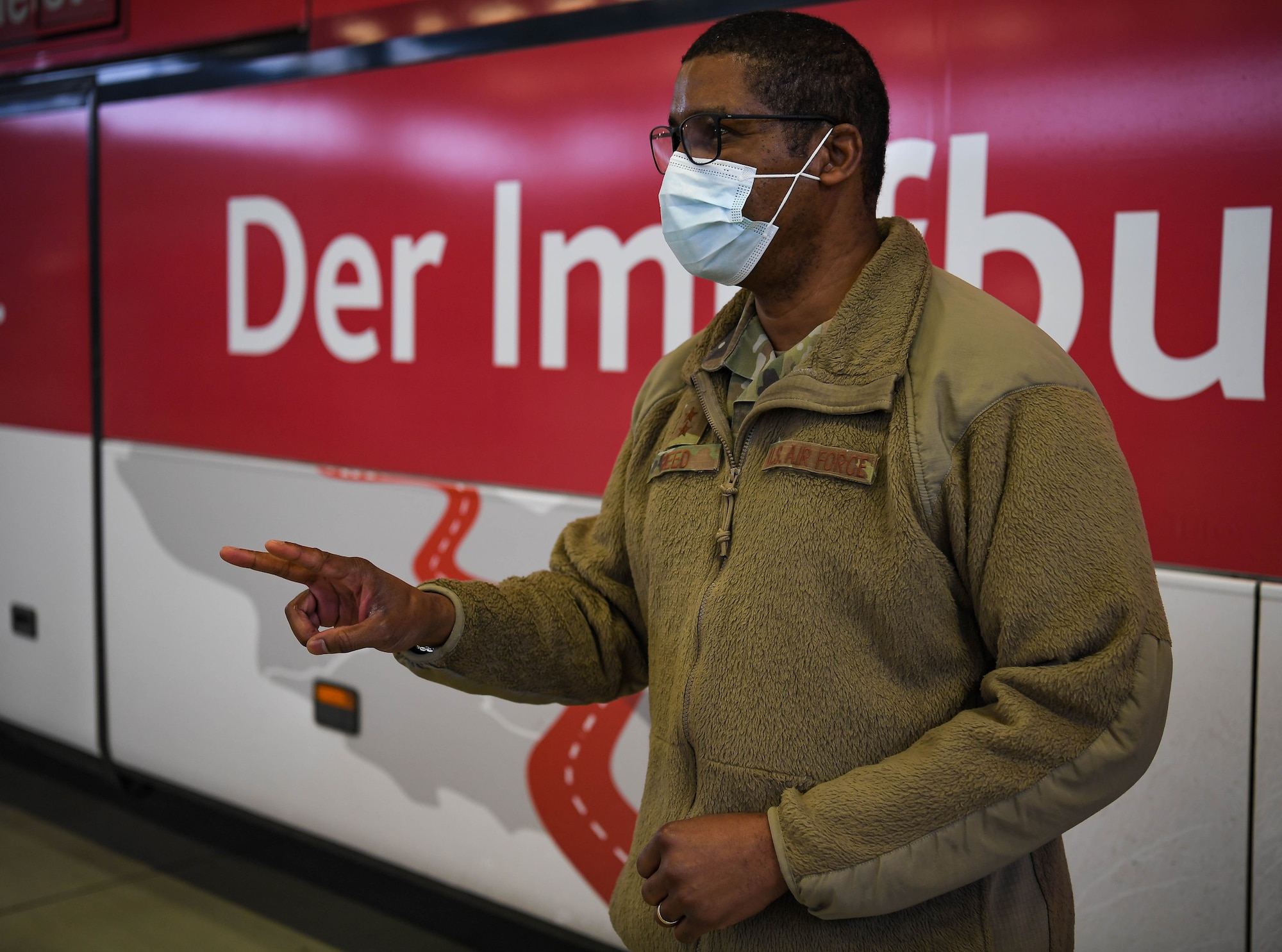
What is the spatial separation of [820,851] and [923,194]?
1.14 metres

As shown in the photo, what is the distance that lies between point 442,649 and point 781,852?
396mm

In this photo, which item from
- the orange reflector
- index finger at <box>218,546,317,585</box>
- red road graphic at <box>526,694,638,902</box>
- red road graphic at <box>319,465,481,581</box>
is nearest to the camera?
index finger at <box>218,546,317,585</box>

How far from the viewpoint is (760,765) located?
104cm

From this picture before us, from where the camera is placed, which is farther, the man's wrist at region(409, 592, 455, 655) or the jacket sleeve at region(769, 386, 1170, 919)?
the man's wrist at region(409, 592, 455, 655)

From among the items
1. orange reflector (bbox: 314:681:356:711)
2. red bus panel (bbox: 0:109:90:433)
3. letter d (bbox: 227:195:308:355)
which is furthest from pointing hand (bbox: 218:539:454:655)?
red bus panel (bbox: 0:109:90:433)

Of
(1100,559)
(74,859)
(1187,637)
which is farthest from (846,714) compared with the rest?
(74,859)

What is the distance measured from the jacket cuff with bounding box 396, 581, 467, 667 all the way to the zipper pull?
0.28 m

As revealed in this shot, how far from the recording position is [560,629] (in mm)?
1243

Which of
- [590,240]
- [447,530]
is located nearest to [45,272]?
[447,530]

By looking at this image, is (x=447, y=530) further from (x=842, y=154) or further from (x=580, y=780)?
(x=842, y=154)

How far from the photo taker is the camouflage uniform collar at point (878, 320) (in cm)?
101

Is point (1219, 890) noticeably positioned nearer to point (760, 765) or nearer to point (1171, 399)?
point (1171, 399)

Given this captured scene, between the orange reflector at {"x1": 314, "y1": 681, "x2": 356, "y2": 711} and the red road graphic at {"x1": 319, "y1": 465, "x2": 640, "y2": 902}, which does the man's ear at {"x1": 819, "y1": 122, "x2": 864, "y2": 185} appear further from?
the orange reflector at {"x1": 314, "y1": 681, "x2": 356, "y2": 711}

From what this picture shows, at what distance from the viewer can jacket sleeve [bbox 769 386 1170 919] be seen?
2.95 ft
